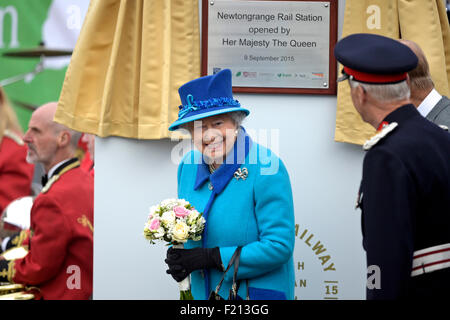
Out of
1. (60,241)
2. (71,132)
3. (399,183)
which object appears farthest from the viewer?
(71,132)

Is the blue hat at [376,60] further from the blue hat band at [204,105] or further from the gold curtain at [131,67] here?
the gold curtain at [131,67]

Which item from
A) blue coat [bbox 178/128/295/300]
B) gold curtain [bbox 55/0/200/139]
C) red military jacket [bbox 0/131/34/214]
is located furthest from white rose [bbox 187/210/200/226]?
red military jacket [bbox 0/131/34/214]

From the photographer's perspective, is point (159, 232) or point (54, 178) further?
point (54, 178)

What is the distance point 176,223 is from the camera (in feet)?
9.70

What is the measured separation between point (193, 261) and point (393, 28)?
186 centimetres

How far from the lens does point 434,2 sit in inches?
155

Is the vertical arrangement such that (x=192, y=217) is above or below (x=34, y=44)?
below

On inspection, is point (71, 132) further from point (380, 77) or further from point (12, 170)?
point (380, 77)

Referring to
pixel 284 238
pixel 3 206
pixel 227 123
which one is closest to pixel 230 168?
pixel 227 123

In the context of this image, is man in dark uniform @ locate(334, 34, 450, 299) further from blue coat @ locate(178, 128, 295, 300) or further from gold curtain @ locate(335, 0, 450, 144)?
gold curtain @ locate(335, 0, 450, 144)

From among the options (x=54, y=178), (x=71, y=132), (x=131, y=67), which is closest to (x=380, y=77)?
(x=131, y=67)

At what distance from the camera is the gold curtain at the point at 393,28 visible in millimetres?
3900

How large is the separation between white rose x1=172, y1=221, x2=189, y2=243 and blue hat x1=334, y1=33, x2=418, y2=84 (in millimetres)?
921
